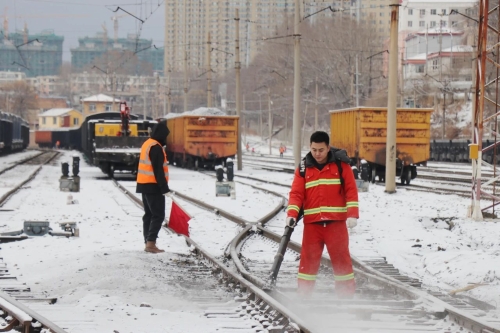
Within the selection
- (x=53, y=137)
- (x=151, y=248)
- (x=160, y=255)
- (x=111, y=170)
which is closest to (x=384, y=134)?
(x=111, y=170)

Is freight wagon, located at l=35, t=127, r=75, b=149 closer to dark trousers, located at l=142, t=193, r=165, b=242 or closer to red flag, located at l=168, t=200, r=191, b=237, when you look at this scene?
red flag, located at l=168, t=200, r=191, b=237

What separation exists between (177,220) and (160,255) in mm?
1152

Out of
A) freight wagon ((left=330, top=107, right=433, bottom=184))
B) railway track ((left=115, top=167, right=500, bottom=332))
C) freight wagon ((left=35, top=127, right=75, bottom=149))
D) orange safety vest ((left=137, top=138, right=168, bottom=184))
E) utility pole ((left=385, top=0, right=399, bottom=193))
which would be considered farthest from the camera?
freight wagon ((left=35, top=127, right=75, bottom=149))

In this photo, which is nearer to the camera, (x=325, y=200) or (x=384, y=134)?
(x=325, y=200)

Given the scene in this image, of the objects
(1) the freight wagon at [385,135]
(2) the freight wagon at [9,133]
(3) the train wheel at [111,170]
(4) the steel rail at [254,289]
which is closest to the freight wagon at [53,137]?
(2) the freight wagon at [9,133]

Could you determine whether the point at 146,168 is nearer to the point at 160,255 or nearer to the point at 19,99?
the point at 160,255

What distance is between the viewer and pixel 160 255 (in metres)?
12.2

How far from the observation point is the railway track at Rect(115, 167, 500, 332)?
7719mm

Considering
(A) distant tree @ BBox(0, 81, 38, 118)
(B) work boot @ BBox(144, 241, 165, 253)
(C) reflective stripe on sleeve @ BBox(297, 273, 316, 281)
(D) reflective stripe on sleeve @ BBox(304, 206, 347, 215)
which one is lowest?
(B) work boot @ BBox(144, 241, 165, 253)

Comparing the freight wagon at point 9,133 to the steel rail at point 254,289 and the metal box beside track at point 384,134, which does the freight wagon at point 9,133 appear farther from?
the steel rail at point 254,289

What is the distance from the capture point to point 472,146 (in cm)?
1638

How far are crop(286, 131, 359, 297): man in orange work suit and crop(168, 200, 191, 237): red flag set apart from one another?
4.82 meters

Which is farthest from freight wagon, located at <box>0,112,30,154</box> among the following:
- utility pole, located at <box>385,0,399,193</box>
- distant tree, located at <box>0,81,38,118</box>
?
distant tree, located at <box>0,81,38,118</box>

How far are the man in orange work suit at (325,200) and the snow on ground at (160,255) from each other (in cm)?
127
